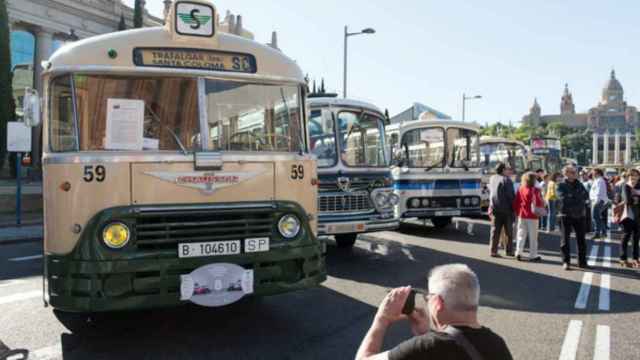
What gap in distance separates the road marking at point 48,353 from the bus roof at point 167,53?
2.51m

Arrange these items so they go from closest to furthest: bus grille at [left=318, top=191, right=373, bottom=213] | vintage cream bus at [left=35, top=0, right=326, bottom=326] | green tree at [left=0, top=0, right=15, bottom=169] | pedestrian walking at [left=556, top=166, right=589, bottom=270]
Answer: vintage cream bus at [left=35, top=0, right=326, bottom=326] → pedestrian walking at [left=556, top=166, right=589, bottom=270] → bus grille at [left=318, top=191, right=373, bottom=213] → green tree at [left=0, top=0, right=15, bottom=169]

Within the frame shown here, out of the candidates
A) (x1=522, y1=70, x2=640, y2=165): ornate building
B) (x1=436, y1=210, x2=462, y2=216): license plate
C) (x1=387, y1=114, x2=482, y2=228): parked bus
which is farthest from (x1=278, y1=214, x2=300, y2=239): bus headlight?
(x1=522, y1=70, x2=640, y2=165): ornate building

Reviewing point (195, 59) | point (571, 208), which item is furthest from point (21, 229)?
point (571, 208)

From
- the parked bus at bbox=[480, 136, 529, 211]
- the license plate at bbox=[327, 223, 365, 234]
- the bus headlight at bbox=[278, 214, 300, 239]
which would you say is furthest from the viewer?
the parked bus at bbox=[480, 136, 529, 211]

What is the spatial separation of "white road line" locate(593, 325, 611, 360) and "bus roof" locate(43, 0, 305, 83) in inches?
154

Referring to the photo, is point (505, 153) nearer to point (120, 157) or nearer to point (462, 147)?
point (462, 147)

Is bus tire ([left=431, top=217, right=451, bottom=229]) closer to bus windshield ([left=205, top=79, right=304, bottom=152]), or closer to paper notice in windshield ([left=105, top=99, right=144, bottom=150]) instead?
bus windshield ([left=205, top=79, right=304, bottom=152])

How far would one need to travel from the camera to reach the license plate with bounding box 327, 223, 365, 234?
32.9 ft

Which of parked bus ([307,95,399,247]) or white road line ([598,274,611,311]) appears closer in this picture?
white road line ([598,274,611,311])

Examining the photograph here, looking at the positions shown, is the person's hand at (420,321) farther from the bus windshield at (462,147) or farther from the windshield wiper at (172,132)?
the bus windshield at (462,147)

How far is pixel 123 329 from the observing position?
6105 mm

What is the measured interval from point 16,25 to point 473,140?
20.2 meters

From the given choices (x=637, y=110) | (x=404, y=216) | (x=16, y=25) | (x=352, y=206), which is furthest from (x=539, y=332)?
(x=637, y=110)

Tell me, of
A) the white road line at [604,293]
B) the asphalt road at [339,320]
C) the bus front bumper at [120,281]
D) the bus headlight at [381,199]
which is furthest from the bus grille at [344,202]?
the bus front bumper at [120,281]
